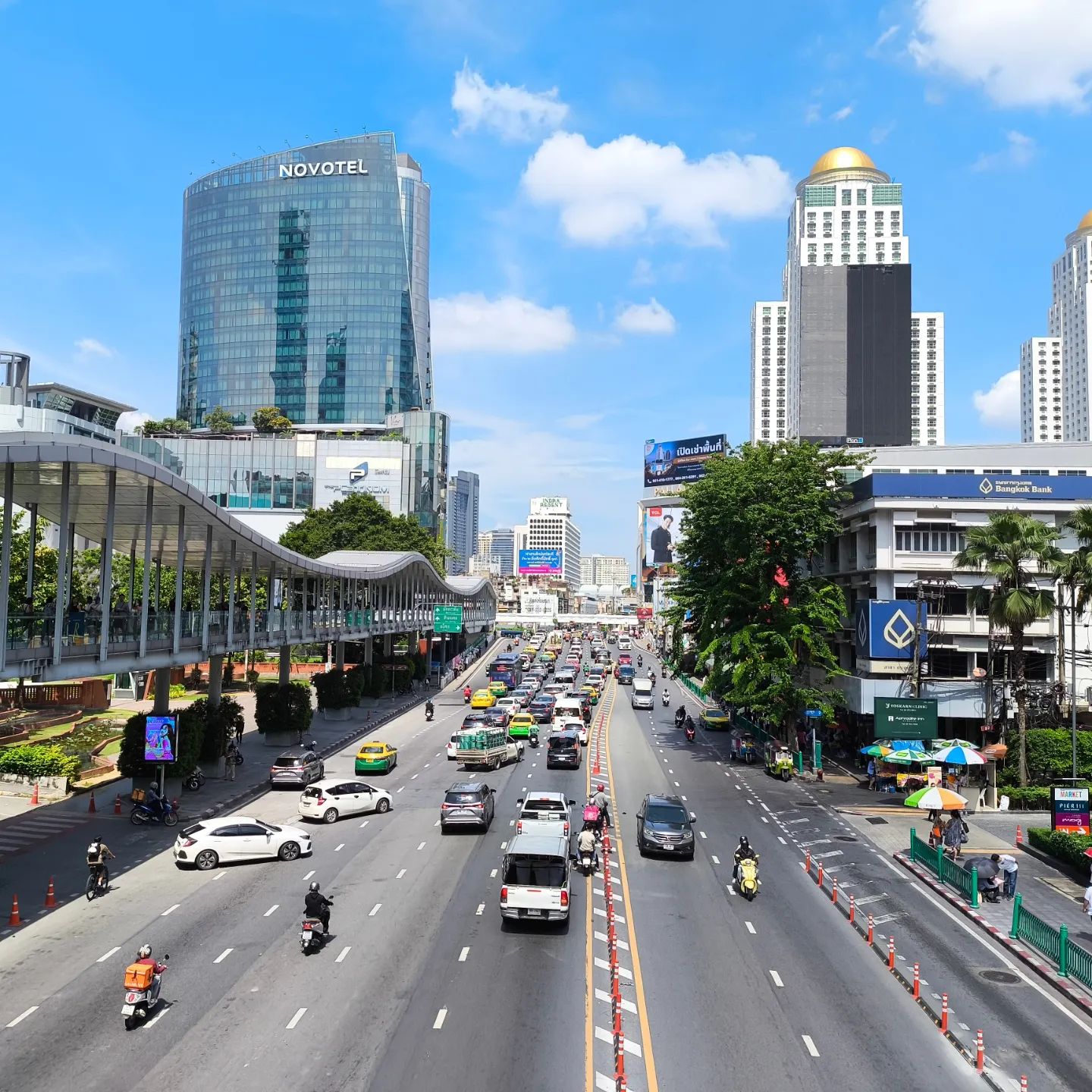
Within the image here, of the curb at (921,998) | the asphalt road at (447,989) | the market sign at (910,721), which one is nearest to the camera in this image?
the asphalt road at (447,989)

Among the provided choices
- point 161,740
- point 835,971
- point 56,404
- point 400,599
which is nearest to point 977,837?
point 835,971

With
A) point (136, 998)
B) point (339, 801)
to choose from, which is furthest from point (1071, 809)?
point (136, 998)

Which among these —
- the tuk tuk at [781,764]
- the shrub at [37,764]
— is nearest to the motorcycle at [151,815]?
the shrub at [37,764]

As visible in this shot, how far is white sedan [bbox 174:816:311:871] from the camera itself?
85.7ft

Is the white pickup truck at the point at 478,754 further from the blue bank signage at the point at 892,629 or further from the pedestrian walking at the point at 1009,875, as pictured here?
the pedestrian walking at the point at 1009,875

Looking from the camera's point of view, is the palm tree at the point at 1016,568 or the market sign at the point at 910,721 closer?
the palm tree at the point at 1016,568

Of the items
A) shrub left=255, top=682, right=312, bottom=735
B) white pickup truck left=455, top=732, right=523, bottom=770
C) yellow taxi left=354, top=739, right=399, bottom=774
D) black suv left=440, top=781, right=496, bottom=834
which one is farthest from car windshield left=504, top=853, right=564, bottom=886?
shrub left=255, top=682, right=312, bottom=735

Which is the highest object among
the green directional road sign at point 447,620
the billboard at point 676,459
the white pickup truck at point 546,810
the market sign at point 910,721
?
the billboard at point 676,459

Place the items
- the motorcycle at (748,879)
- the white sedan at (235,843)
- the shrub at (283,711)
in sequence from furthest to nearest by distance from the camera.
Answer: the shrub at (283,711) < the white sedan at (235,843) < the motorcycle at (748,879)

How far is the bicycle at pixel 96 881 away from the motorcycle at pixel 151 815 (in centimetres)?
854

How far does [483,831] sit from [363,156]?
581ft

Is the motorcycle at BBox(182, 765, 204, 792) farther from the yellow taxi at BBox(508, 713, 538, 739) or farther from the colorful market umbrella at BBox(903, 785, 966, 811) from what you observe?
the colorful market umbrella at BBox(903, 785, 966, 811)

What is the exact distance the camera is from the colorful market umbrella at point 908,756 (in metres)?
39.2

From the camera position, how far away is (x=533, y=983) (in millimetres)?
17625
